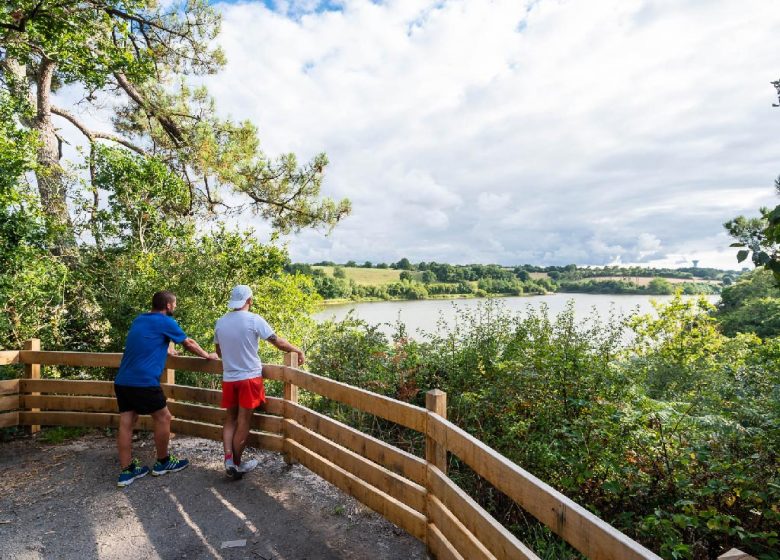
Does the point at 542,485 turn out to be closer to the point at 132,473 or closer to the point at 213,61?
the point at 132,473

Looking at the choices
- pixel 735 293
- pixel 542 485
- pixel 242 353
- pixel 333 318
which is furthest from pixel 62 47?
pixel 735 293

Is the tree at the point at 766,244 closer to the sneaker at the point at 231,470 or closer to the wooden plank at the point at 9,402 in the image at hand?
the sneaker at the point at 231,470

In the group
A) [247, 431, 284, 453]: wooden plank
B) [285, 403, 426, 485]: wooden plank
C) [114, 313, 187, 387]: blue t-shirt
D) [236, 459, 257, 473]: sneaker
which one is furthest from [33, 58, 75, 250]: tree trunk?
[285, 403, 426, 485]: wooden plank

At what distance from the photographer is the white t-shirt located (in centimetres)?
460

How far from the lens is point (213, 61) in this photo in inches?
489

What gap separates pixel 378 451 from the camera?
12.4 feet

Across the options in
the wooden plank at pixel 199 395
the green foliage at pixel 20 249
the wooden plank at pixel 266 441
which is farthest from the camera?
the green foliage at pixel 20 249

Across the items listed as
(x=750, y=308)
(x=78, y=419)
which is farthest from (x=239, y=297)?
(x=750, y=308)

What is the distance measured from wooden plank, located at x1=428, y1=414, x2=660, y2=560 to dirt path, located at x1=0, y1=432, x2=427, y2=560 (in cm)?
127

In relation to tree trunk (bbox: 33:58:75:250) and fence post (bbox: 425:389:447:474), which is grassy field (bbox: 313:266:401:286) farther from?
fence post (bbox: 425:389:447:474)

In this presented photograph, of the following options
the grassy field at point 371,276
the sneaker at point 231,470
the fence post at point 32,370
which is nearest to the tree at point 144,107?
the fence post at point 32,370

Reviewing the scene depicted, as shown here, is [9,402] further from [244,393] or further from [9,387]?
[244,393]

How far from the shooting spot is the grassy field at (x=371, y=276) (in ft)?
79.1

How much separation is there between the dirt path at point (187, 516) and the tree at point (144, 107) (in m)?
5.52
